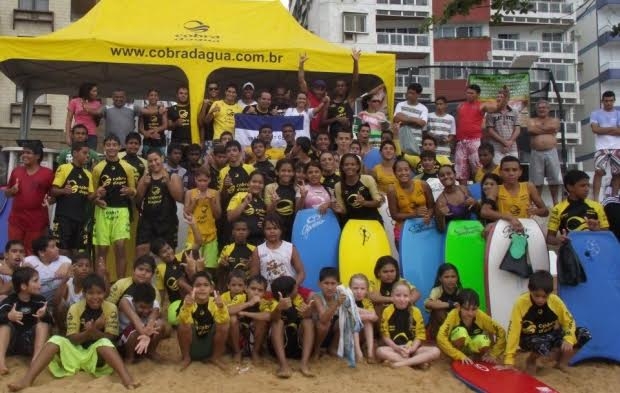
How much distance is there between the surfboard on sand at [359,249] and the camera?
6781 mm

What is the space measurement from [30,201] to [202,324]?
8.54ft

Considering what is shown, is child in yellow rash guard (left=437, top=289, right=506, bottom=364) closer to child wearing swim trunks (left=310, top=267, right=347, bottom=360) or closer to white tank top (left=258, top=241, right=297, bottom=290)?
child wearing swim trunks (left=310, top=267, right=347, bottom=360)

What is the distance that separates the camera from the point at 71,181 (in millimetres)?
7074

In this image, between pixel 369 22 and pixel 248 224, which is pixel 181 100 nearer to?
pixel 248 224

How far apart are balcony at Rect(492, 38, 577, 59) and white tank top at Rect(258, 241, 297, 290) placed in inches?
1269

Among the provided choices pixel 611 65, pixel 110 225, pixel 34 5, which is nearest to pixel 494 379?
pixel 110 225

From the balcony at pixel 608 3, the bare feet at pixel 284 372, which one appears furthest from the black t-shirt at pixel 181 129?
the balcony at pixel 608 3

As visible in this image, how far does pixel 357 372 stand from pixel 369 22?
3062cm

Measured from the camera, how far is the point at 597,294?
6215 mm

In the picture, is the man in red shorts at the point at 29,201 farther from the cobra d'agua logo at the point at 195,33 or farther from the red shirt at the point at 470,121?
the red shirt at the point at 470,121

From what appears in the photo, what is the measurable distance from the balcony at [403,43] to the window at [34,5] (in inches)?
666

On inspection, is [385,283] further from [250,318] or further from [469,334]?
[250,318]

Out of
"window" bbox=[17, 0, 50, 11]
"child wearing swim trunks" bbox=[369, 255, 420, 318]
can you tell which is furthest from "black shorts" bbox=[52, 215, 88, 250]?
"window" bbox=[17, 0, 50, 11]

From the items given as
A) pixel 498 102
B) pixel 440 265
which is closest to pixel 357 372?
pixel 440 265
